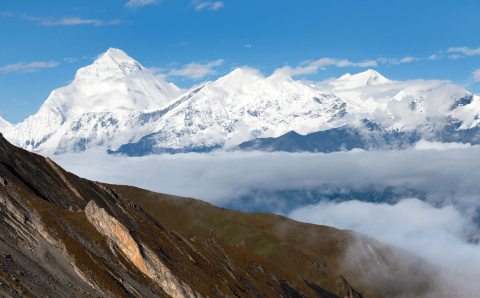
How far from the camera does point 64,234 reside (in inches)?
3716

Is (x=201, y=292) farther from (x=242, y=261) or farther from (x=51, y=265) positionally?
(x=242, y=261)

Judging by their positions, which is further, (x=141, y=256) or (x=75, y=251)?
(x=141, y=256)

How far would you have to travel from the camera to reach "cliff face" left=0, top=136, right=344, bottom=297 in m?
83.1

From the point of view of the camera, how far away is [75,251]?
91.1m

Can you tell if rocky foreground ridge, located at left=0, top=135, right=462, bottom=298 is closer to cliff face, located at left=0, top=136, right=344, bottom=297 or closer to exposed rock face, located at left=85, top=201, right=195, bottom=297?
cliff face, located at left=0, top=136, right=344, bottom=297

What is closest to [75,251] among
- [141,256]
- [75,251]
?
[75,251]

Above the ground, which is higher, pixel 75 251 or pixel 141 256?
pixel 75 251

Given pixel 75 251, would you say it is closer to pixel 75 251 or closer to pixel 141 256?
pixel 75 251

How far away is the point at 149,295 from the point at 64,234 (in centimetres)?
2200

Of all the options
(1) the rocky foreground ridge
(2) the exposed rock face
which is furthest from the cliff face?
(2) the exposed rock face

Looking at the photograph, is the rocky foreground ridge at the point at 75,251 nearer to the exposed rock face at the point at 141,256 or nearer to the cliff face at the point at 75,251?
the cliff face at the point at 75,251

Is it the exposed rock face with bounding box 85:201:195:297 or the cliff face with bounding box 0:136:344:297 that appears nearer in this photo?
the cliff face with bounding box 0:136:344:297

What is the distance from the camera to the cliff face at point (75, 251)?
83.1m

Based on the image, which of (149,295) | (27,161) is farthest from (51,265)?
(27,161)
